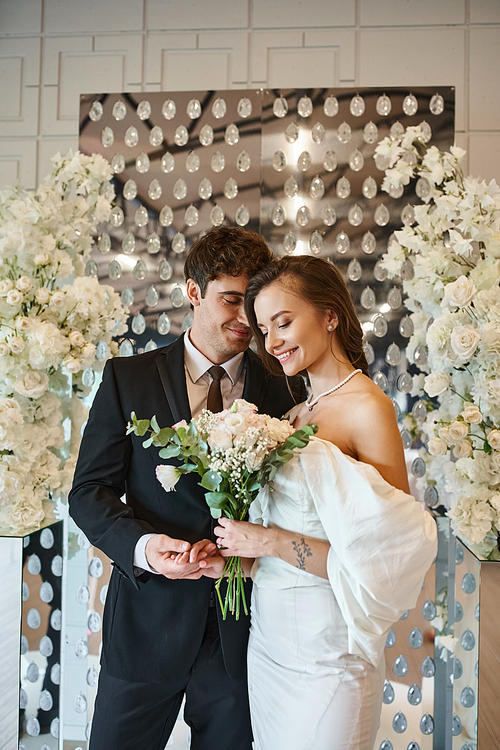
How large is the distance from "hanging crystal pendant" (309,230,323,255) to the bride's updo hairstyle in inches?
35.1

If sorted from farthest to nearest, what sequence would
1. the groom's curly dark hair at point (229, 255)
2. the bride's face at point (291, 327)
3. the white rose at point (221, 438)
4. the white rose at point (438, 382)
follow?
the white rose at point (438, 382) → the groom's curly dark hair at point (229, 255) → the bride's face at point (291, 327) → the white rose at point (221, 438)

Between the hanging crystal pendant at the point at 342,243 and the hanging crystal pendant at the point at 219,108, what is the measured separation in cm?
81

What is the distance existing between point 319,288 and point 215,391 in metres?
0.50

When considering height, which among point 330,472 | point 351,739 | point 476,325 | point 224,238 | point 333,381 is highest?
point 224,238

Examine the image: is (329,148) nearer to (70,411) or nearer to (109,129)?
(109,129)

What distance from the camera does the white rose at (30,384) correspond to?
2.30 metres

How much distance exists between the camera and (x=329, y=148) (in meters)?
2.68

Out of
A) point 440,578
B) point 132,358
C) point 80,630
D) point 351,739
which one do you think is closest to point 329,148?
point 132,358

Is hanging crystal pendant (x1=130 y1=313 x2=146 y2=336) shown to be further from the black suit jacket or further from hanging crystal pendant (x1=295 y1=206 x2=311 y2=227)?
hanging crystal pendant (x1=295 y1=206 x2=311 y2=227)

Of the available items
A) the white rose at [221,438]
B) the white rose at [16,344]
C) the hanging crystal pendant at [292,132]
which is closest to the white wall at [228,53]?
the hanging crystal pendant at [292,132]

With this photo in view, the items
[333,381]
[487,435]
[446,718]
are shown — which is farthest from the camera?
[446,718]

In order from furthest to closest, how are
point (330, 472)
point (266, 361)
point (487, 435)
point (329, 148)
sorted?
point (329, 148) < point (487, 435) < point (266, 361) < point (330, 472)

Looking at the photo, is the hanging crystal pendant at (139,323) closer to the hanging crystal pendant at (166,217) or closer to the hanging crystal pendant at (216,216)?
the hanging crystal pendant at (166,217)

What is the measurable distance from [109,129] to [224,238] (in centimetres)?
118
